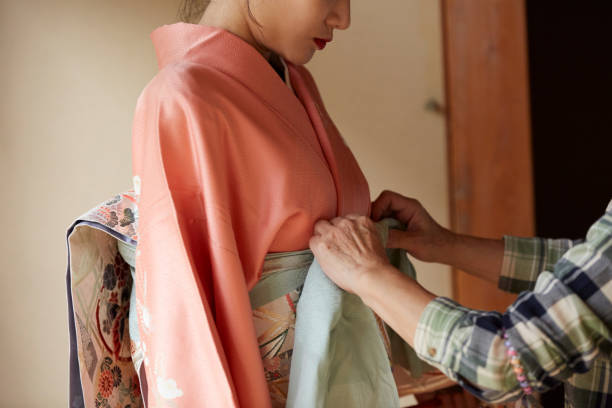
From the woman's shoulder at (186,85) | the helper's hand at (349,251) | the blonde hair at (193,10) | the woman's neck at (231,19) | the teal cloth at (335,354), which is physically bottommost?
the teal cloth at (335,354)

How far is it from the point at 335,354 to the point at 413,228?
363 millimetres

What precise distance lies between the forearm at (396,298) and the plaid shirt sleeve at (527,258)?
407mm

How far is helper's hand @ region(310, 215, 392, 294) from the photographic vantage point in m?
0.78

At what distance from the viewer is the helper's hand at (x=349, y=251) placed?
78 cm

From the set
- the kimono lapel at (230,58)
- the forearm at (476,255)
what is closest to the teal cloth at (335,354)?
the kimono lapel at (230,58)

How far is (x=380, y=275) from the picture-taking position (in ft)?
2.52

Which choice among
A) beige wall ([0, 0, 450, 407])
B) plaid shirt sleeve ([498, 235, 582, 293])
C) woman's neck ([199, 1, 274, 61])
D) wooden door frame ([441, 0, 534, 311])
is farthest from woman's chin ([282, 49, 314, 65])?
wooden door frame ([441, 0, 534, 311])

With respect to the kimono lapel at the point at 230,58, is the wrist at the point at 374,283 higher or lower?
lower

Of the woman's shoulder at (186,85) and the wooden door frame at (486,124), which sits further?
the wooden door frame at (486,124)

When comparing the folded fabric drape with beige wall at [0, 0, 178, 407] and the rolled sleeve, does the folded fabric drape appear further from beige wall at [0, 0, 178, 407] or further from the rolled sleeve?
beige wall at [0, 0, 178, 407]

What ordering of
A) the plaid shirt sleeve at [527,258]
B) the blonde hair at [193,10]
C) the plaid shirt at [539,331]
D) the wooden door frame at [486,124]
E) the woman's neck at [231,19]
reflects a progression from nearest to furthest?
the plaid shirt at [539,331], the woman's neck at [231,19], the blonde hair at [193,10], the plaid shirt sleeve at [527,258], the wooden door frame at [486,124]

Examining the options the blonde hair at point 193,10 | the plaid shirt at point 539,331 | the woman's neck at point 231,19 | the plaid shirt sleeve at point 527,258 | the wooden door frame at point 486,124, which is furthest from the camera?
the wooden door frame at point 486,124

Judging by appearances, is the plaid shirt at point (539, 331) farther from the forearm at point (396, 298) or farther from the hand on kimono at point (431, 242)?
the hand on kimono at point (431, 242)

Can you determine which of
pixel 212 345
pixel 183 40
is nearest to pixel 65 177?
pixel 183 40
